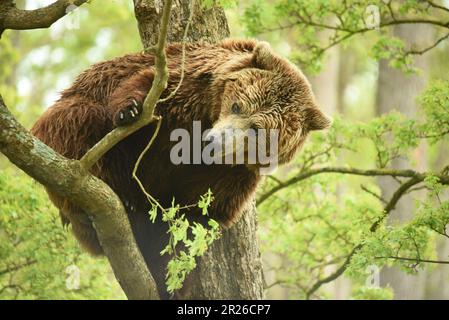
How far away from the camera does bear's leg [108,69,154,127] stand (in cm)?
535

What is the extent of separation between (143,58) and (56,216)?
2.97 m

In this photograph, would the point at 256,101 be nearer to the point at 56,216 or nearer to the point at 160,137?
the point at 160,137

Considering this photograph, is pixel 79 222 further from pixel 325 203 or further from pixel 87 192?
pixel 325 203

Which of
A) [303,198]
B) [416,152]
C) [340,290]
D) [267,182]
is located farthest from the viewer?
[340,290]

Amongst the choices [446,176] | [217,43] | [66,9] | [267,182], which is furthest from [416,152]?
[66,9]

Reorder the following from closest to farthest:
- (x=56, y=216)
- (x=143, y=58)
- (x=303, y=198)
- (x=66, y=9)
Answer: (x=66, y=9), (x=143, y=58), (x=56, y=216), (x=303, y=198)

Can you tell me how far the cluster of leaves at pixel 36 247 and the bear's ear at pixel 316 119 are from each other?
11.2 ft

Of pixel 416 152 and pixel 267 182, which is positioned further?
pixel 416 152

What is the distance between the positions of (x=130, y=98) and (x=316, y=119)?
169 cm

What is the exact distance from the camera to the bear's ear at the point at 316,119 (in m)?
6.36

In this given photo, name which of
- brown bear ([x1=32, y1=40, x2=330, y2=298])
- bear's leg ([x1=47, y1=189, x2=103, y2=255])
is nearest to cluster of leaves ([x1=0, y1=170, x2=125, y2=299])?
bear's leg ([x1=47, y1=189, x2=103, y2=255])

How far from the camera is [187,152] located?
6238 millimetres

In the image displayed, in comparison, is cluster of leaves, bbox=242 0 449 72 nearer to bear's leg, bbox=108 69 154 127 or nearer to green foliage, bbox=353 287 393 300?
green foliage, bbox=353 287 393 300

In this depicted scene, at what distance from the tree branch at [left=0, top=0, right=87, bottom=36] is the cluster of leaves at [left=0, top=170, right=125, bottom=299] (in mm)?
2959
